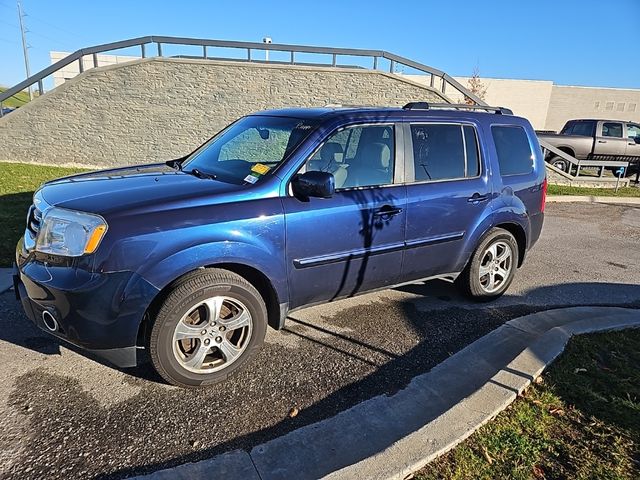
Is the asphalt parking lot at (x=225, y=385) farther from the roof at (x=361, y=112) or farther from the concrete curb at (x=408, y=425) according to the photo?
the roof at (x=361, y=112)

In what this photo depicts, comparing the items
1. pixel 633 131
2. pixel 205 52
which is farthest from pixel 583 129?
pixel 205 52

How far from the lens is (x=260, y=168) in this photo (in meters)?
3.37

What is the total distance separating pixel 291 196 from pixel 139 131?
1280 centimetres

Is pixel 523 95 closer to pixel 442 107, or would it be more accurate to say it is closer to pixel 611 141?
pixel 611 141

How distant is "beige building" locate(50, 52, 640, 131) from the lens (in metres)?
38.3

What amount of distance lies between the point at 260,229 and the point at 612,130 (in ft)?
60.3

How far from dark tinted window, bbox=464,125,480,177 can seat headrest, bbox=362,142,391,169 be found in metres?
0.97

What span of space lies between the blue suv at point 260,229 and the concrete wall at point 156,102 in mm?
10822

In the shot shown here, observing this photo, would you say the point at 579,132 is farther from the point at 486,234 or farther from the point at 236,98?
the point at 486,234

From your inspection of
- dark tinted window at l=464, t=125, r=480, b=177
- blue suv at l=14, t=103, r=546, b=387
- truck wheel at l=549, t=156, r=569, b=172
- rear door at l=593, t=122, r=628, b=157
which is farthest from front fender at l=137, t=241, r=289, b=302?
rear door at l=593, t=122, r=628, b=157

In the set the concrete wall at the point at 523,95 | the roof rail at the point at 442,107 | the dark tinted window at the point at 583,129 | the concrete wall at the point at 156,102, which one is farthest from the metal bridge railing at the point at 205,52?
the concrete wall at the point at 523,95

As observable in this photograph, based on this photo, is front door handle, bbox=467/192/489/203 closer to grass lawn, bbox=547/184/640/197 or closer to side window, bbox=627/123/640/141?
grass lawn, bbox=547/184/640/197

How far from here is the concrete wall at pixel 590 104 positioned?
38969mm

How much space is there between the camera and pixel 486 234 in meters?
4.46
